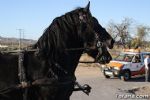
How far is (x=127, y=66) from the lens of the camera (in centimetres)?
2433

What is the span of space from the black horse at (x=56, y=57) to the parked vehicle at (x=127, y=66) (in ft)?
62.0

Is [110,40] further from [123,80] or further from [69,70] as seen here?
[123,80]

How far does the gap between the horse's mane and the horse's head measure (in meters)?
0.10

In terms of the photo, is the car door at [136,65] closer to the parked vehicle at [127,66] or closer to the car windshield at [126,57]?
the parked vehicle at [127,66]

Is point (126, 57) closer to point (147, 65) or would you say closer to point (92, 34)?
point (147, 65)

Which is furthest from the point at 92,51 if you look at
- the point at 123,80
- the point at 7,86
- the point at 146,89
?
the point at 123,80

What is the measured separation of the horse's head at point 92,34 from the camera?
5.22m

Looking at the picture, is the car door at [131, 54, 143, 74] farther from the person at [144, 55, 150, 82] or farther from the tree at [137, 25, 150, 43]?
the tree at [137, 25, 150, 43]

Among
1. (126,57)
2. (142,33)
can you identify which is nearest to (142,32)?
(142,33)

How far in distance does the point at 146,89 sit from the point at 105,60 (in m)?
12.3

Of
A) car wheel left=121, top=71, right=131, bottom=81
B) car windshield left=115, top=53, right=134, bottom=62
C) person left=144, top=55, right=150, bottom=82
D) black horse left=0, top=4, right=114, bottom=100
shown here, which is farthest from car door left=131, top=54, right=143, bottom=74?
black horse left=0, top=4, right=114, bottom=100

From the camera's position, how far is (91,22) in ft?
17.1

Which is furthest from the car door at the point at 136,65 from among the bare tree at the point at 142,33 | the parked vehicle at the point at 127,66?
the bare tree at the point at 142,33

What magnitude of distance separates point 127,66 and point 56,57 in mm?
19409
